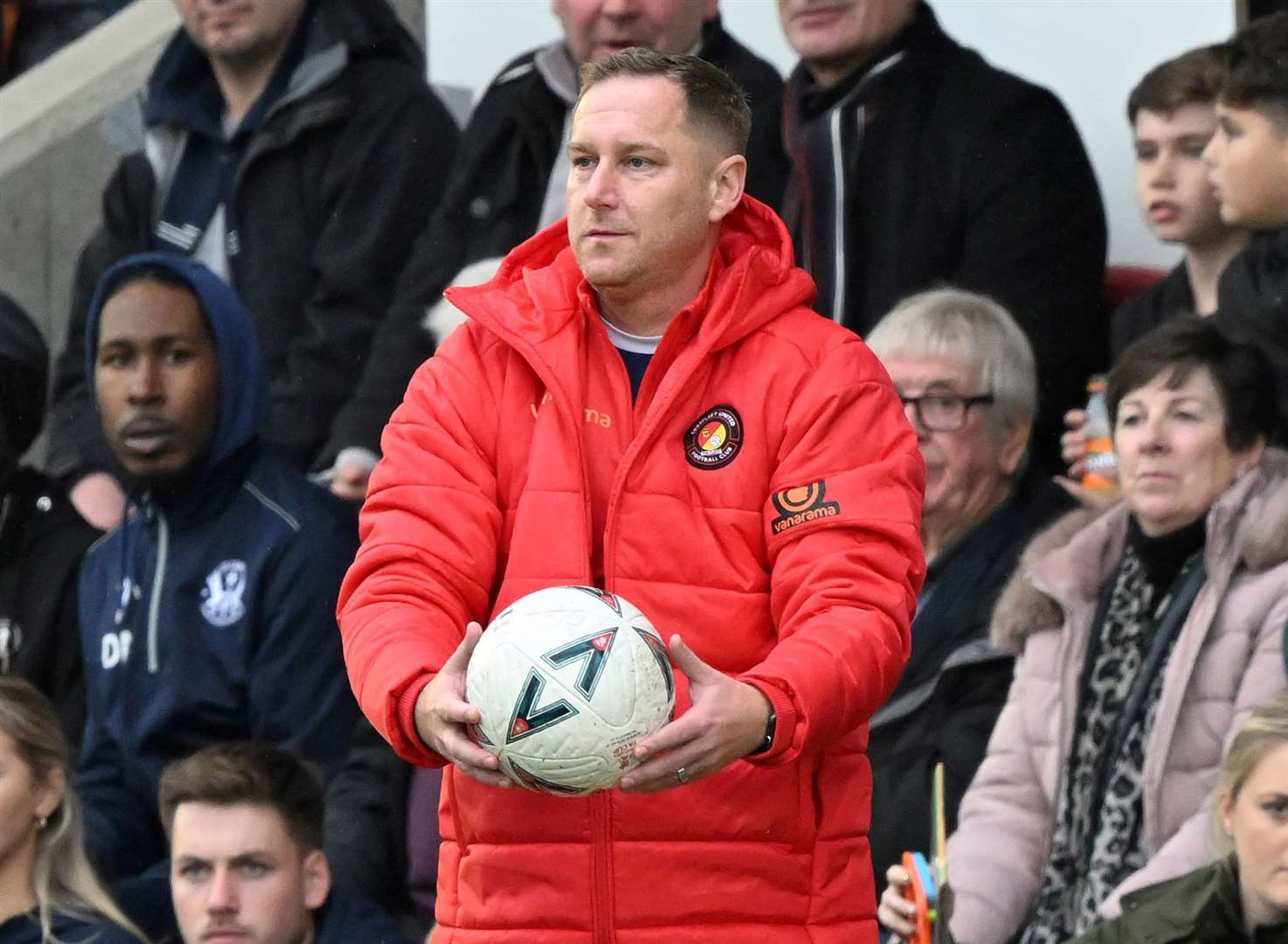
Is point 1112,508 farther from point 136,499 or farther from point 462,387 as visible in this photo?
point 136,499

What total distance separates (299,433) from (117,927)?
1.98 metres

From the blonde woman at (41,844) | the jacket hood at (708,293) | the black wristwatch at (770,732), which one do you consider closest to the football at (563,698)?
the black wristwatch at (770,732)

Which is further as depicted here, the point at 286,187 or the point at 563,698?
the point at 286,187

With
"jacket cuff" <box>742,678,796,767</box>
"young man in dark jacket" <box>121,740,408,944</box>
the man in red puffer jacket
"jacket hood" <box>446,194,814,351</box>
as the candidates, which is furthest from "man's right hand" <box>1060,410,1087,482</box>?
"jacket cuff" <box>742,678,796,767</box>

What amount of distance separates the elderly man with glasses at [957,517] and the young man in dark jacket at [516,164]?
2.65 ft

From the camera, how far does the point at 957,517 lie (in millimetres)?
6180

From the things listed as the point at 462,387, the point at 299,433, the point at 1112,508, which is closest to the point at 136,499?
the point at 299,433

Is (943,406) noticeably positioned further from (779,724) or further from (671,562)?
(779,724)

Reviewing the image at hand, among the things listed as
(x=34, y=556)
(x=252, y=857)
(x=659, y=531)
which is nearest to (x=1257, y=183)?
(x=659, y=531)

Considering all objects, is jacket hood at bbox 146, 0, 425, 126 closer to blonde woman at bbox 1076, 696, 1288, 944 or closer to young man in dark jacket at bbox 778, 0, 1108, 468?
young man in dark jacket at bbox 778, 0, 1108, 468

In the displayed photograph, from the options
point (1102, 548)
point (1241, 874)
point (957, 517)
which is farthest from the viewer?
point (957, 517)

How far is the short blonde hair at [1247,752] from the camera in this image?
185 inches

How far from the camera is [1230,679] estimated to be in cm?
522

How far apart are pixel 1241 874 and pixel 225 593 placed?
113 inches
